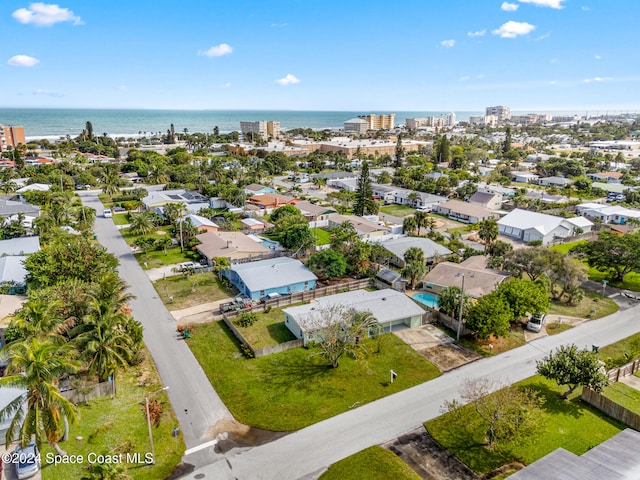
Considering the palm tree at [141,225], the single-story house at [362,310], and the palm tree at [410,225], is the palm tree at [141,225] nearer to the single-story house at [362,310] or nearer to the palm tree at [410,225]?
the single-story house at [362,310]

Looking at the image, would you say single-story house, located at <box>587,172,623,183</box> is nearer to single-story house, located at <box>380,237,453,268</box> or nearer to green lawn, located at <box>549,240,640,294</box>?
green lawn, located at <box>549,240,640,294</box>

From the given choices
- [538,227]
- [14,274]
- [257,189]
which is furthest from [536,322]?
[257,189]

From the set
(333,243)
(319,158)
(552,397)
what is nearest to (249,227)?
(333,243)

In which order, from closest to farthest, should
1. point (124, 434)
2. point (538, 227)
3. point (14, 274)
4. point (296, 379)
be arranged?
1. point (124, 434)
2. point (296, 379)
3. point (14, 274)
4. point (538, 227)

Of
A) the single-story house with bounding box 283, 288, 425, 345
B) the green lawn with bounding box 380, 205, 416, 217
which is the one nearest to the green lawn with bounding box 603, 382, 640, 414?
the single-story house with bounding box 283, 288, 425, 345

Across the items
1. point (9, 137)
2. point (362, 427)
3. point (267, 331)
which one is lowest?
point (362, 427)

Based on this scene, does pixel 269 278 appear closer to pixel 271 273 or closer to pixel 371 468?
pixel 271 273
